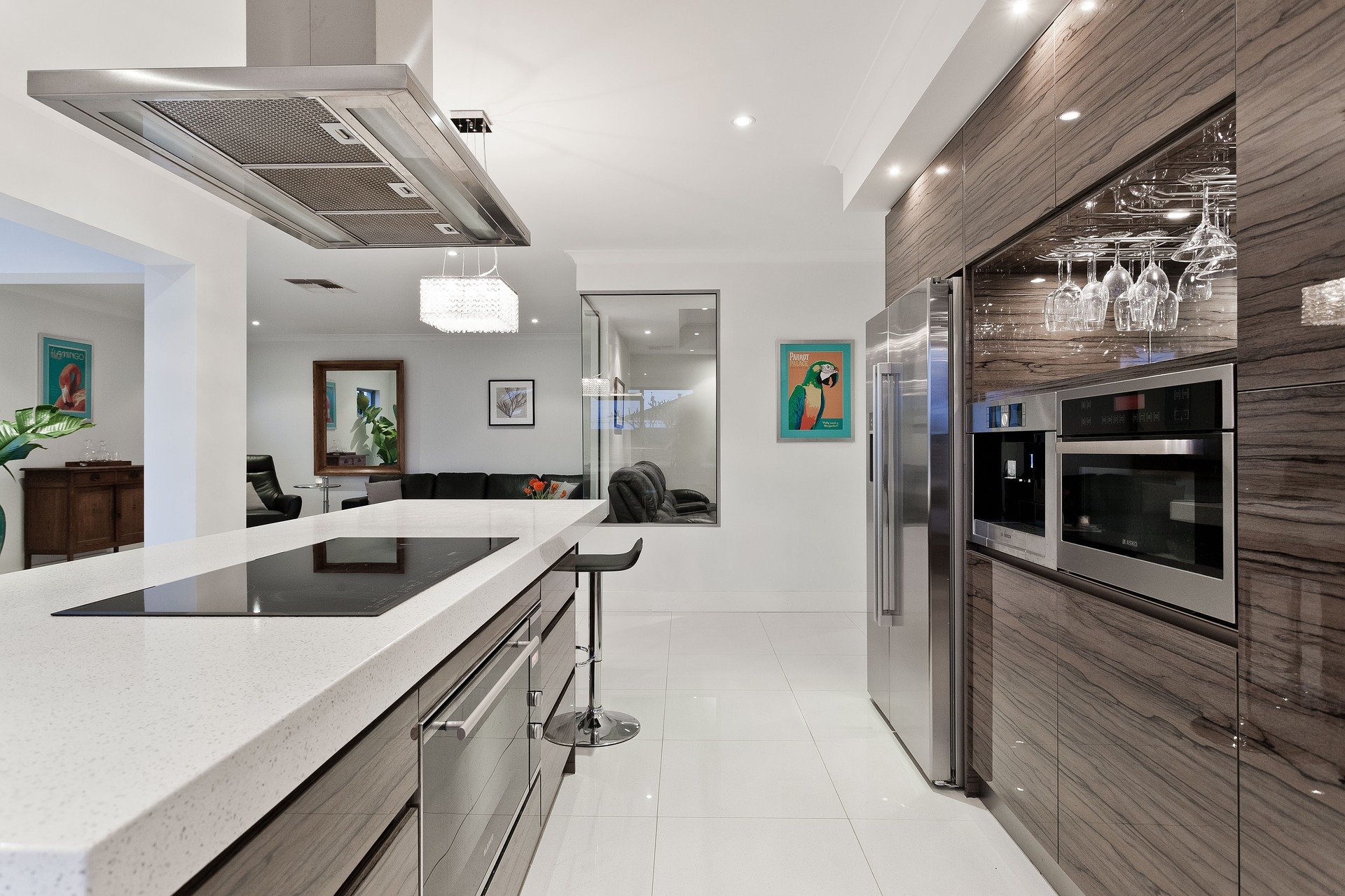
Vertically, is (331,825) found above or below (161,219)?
below

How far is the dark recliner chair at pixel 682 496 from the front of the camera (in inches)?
196

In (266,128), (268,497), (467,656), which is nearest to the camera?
(467,656)

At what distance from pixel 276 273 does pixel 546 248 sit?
2415mm

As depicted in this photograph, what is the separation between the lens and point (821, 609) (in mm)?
4926

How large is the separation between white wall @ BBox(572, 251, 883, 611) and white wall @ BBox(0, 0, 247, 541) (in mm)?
2249

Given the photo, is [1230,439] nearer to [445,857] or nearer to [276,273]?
[445,857]

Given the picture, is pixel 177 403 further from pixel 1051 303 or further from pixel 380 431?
pixel 380 431

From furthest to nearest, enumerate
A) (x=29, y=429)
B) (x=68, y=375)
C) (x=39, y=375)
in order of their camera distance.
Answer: (x=68, y=375) → (x=39, y=375) → (x=29, y=429)

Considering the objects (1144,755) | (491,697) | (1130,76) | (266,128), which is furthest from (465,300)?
(1144,755)

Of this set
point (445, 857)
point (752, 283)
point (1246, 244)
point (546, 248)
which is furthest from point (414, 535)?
point (752, 283)

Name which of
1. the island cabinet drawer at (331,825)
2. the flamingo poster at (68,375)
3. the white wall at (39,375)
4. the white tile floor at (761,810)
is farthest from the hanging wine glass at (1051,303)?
the flamingo poster at (68,375)

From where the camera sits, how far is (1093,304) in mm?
2027

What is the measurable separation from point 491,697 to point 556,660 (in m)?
0.78

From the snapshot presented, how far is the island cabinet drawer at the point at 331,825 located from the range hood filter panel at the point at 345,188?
1.26 metres
